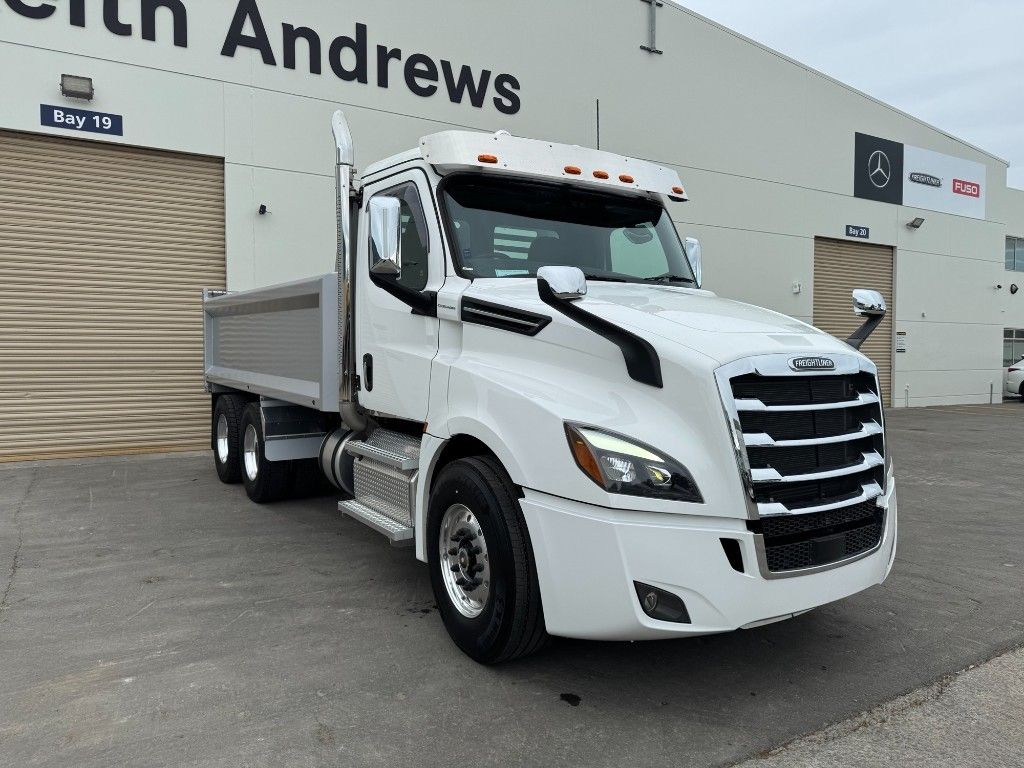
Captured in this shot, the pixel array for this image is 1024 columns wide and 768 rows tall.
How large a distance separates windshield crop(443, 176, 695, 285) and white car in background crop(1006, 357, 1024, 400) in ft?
76.6

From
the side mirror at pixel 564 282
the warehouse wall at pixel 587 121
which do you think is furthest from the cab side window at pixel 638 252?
the warehouse wall at pixel 587 121

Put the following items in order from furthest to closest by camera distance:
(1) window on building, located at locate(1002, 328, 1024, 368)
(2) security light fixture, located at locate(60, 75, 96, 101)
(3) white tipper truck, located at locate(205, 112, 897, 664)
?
(1) window on building, located at locate(1002, 328, 1024, 368)
(2) security light fixture, located at locate(60, 75, 96, 101)
(3) white tipper truck, located at locate(205, 112, 897, 664)

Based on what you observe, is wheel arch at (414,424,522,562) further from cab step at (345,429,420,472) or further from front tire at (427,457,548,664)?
cab step at (345,429,420,472)

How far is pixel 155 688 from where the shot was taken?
350 cm

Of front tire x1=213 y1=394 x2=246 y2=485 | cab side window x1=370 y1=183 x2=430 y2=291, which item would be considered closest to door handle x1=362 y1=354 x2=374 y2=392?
cab side window x1=370 y1=183 x2=430 y2=291

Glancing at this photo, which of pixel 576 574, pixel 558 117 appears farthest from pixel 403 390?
pixel 558 117

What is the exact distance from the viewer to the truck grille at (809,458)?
3.09 metres

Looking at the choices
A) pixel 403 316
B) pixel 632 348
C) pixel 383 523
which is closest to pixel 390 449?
pixel 383 523

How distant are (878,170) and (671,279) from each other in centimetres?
1689

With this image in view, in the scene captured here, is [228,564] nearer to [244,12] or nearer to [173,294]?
[173,294]

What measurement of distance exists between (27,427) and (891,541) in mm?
10294

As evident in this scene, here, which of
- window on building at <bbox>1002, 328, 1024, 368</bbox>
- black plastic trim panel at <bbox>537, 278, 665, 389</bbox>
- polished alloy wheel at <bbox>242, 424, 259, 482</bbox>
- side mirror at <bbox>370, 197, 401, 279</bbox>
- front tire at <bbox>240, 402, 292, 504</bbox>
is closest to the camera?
black plastic trim panel at <bbox>537, 278, 665, 389</bbox>

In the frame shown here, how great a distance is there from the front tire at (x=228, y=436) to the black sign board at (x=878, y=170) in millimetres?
15887

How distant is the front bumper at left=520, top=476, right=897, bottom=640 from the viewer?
9.78 feet
